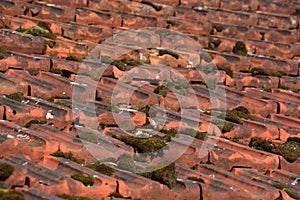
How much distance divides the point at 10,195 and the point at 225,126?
7.09 meters

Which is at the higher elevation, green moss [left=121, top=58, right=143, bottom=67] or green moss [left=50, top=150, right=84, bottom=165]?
green moss [left=121, top=58, right=143, bottom=67]

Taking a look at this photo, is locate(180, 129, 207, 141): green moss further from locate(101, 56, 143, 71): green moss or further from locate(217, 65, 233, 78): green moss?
locate(217, 65, 233, 78): green moss

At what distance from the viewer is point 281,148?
20.9 metres

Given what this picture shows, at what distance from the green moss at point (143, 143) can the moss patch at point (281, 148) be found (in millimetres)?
2636

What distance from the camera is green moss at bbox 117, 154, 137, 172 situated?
18.0m

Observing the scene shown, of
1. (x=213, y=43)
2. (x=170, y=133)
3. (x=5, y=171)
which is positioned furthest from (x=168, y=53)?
(x=5, y=171)

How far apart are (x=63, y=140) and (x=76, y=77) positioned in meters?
3.57

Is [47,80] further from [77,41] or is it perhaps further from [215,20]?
[215,20]

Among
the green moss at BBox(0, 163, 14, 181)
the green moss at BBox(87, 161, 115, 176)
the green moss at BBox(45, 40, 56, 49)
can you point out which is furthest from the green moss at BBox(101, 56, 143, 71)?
the green moss at BBox(0, 163, 14, 181)

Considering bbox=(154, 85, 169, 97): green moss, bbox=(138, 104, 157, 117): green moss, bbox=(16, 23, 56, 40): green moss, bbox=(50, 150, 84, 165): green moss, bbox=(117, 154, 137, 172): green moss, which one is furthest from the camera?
bbox=(16, 23, 56, 40): green moss

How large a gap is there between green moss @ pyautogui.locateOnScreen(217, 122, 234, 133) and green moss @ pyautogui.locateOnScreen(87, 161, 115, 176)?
13.0ft

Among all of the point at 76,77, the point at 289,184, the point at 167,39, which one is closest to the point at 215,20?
the point at 167,39

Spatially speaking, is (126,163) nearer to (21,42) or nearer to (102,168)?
(102,168)

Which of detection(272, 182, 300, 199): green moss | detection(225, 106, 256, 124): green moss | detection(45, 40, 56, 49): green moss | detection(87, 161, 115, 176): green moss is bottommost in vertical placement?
detection(272, 182, 300, 199): green moss
